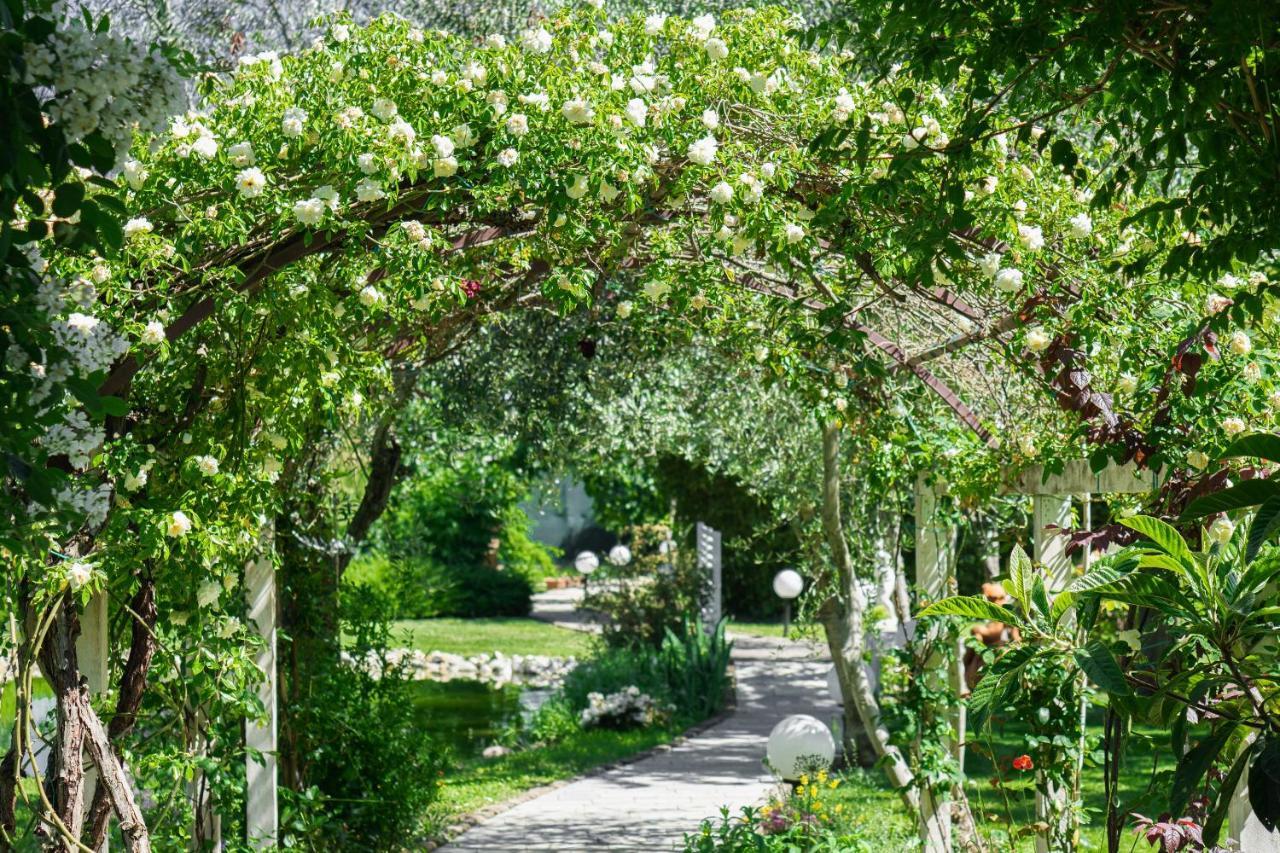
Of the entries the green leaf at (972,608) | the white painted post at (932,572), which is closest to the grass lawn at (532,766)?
the white painted post at (932,572)

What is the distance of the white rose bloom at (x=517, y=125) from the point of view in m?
3.15

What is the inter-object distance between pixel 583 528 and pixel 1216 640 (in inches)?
888

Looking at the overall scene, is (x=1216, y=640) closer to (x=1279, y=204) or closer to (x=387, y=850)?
(x=1279, y=204)

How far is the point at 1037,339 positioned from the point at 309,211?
6.75 feet

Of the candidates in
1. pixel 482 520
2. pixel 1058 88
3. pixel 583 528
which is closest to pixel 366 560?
pixel 482 520

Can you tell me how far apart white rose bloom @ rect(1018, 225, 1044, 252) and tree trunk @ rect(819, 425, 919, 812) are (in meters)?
1.63

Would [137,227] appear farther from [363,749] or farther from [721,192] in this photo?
[363,749]

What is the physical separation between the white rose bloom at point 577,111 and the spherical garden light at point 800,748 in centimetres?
310

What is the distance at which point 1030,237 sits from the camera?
11.5ft

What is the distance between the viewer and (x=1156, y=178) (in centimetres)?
507

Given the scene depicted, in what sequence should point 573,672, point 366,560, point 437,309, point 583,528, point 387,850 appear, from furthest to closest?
point 583,528 → point 366,560 → point 573,672 → point 387,850 → point 437,309

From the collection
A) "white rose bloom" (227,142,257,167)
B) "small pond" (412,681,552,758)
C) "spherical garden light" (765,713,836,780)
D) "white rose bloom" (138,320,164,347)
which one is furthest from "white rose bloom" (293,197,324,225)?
"small pond" (412,681,552,758)

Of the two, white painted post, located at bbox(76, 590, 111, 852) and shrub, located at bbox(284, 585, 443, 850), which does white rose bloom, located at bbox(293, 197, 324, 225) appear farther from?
shrub, located at bbox(284, 585, 443, 850)

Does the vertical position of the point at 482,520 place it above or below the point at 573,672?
above
